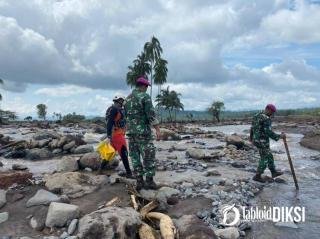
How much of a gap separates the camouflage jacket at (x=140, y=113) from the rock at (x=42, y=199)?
212 centimetres

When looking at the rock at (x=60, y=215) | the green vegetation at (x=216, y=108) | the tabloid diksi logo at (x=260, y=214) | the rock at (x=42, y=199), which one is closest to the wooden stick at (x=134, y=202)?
the rock at (x=60, y=215)

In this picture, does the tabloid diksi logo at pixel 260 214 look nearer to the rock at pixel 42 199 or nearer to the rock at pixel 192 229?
the rock at pixel 192 229

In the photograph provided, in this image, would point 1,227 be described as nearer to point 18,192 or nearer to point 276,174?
point 18,192

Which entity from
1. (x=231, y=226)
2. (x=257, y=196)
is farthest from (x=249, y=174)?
(x=231, y=226)

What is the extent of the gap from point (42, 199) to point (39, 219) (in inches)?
30.0

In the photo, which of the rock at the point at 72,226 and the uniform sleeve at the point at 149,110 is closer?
the rock at the point at 72,226

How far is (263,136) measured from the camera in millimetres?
11945

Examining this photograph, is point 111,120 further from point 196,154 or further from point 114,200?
point 196,154

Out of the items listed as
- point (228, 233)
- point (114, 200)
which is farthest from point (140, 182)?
point (228, 233)

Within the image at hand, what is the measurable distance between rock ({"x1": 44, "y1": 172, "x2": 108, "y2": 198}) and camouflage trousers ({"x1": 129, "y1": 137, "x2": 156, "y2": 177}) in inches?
44.7

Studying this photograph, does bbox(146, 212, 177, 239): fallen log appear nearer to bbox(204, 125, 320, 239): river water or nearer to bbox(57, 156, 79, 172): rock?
bbox(204, 125, 320, 239): river water

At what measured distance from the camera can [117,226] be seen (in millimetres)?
6961

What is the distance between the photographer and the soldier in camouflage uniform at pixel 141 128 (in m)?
9.45

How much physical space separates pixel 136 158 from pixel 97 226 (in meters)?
2.92
